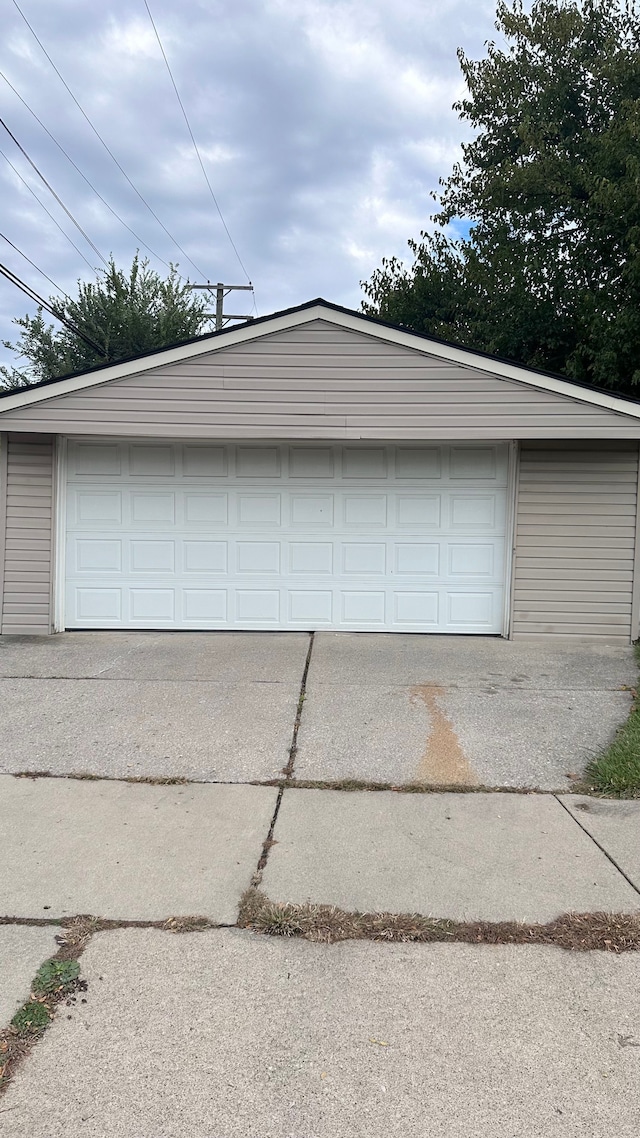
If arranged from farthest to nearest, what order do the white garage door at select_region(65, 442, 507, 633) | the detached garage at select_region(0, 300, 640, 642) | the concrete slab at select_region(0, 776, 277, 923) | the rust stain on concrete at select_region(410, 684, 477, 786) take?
1. the white garage door at select_region(65, 442, 507, 633)
2. the detached garage at select_region(0, 300, 640, 642)
3. the rust stain on concrete at select_region(410, 684, 477, 786)
4. the concrete slab at select_region(0, 776, 277, 923)

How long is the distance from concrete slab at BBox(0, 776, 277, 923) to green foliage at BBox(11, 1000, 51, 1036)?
1.76 ft

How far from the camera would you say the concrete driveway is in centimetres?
452

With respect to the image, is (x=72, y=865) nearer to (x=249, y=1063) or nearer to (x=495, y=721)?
(x=249, y=1063)

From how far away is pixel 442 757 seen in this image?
4.64 m

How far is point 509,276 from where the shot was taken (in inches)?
490

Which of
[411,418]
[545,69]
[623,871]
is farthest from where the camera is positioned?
[545,69]

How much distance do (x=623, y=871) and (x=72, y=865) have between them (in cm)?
252

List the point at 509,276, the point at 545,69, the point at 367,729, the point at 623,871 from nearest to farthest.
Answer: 1. the point at 623,871
2. the point at 367,729
3. the point at 509,276
4. the point at 545,69

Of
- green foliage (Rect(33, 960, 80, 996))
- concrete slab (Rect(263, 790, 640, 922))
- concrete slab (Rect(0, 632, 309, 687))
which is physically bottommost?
green foliage (Rect(33, 960, 80, 996))

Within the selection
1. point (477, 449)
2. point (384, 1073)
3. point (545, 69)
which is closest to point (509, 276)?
point (545, 69)

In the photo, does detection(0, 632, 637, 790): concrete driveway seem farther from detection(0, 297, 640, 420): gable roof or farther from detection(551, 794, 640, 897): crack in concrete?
detection(0, 297, 640, 420): gable roof

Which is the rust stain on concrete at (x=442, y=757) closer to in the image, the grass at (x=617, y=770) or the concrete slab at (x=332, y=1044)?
the grass at (x=617, y=770)

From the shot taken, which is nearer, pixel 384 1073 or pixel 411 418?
pixel 384 1073

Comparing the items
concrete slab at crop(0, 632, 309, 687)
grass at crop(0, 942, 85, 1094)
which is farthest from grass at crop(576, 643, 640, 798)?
grass at crop(0, 942, 85, 1094)
